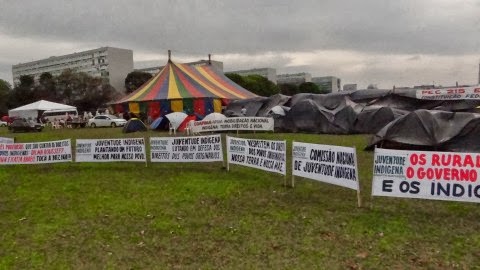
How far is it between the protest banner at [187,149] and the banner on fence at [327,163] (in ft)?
10.5

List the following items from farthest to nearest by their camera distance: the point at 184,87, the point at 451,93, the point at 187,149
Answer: the point at 184,87
the point at 451,93
the point at 187,149

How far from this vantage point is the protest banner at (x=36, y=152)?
520 inches

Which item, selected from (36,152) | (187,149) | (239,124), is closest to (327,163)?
(187,149)

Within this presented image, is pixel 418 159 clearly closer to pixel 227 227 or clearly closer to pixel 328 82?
pixel 227 227

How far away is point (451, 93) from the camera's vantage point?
19.1 meters

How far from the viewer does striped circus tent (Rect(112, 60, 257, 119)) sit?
31.2 m

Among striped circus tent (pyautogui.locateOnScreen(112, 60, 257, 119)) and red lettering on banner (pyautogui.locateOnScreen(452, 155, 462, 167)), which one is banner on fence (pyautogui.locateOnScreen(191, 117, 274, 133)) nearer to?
striped circus tent (pyautogui.locateOnScreen(112, 60, 257, 119))

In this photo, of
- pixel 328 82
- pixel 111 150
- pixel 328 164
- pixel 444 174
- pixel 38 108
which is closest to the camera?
pixel 444 174

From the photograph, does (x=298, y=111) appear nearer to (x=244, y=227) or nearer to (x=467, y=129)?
(x=467, y=129)

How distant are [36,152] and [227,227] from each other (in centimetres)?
898

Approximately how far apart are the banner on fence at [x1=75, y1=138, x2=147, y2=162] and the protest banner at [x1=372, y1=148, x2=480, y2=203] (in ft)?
25.4

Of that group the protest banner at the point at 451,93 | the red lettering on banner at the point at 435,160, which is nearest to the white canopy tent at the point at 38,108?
the protest banner at the point at 451,93

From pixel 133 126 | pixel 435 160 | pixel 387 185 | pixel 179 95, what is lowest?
pixel 133 126

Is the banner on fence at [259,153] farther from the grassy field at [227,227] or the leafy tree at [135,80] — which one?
the leafy tree at [135,80]
